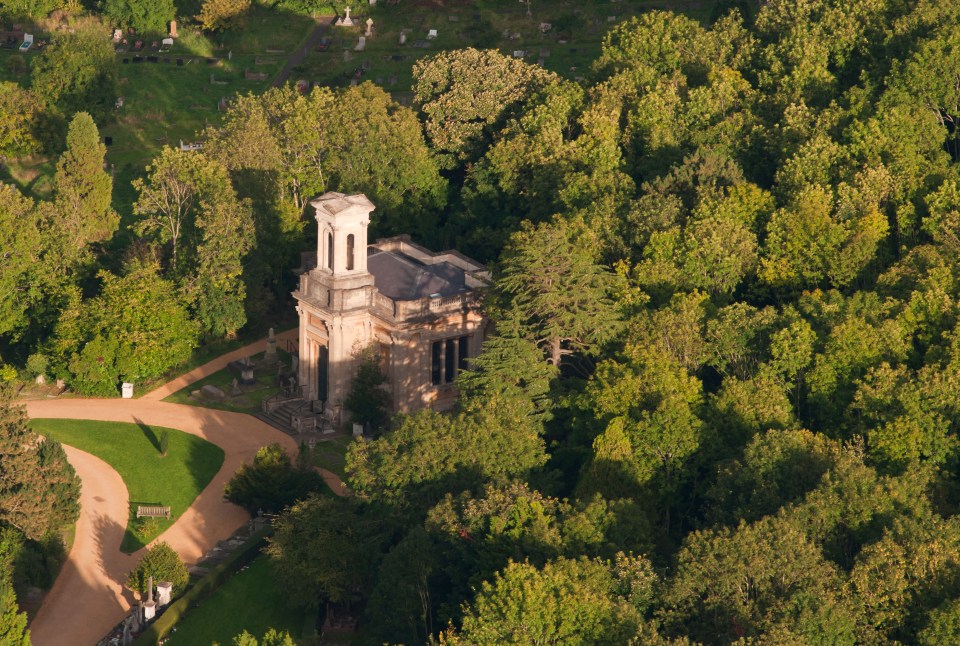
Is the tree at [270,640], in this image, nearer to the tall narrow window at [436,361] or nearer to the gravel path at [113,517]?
Answer: the gravel path at [113,517]

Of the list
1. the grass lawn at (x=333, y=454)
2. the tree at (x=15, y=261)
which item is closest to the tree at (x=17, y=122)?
the tree at (x=15, y=261)

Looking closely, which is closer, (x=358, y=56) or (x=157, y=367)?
(x=157, y=367)

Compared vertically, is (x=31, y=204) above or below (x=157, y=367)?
above

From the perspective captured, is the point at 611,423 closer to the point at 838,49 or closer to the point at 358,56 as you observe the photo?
the point at 838,49

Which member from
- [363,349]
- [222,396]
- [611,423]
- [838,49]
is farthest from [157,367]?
[838,49]

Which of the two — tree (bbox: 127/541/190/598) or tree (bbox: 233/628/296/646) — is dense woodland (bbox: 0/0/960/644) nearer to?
tree (bbox: 127/541/190/598)

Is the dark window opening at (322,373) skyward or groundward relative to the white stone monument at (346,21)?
groundward
